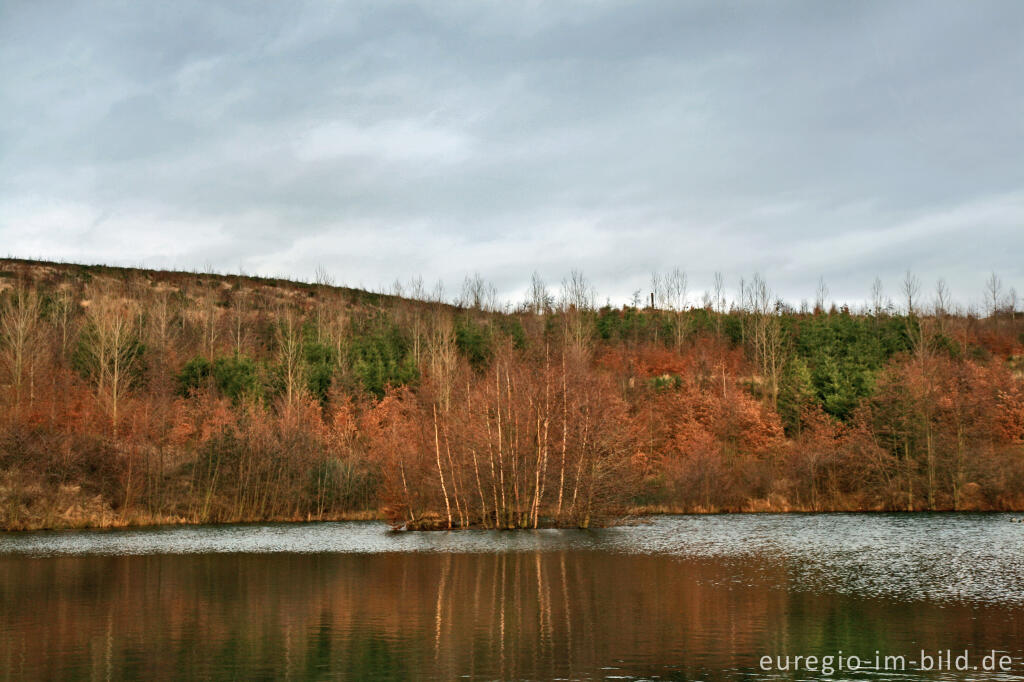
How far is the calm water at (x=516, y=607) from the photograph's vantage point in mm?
14727

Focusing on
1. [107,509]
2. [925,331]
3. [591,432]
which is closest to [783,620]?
[591,432]

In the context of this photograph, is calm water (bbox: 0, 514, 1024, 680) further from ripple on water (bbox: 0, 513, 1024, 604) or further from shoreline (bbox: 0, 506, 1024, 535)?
shoreline (bbox: 0, 506, 1024, 535)

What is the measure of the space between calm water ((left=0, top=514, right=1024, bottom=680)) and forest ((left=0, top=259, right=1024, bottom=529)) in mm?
7926

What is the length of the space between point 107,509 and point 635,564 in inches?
1523

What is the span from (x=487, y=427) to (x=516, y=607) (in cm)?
2401

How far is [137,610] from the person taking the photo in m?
21.2

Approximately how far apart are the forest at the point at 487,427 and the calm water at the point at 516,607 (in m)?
7.93

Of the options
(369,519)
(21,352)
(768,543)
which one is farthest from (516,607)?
(21,352)

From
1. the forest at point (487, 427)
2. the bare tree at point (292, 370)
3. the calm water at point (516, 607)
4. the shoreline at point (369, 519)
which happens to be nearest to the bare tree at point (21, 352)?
the forest at point (487, 427)

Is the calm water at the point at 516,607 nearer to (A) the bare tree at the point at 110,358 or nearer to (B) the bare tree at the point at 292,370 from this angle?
(B) the bare tree at the point at 292,370

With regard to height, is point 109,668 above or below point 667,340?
below

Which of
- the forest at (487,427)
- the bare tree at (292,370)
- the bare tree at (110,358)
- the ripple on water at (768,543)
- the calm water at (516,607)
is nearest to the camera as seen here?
the calm water at (516,607)

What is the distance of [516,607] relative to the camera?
2073 centimetres

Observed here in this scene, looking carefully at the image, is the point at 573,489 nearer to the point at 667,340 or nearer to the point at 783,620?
the point at 783,620
